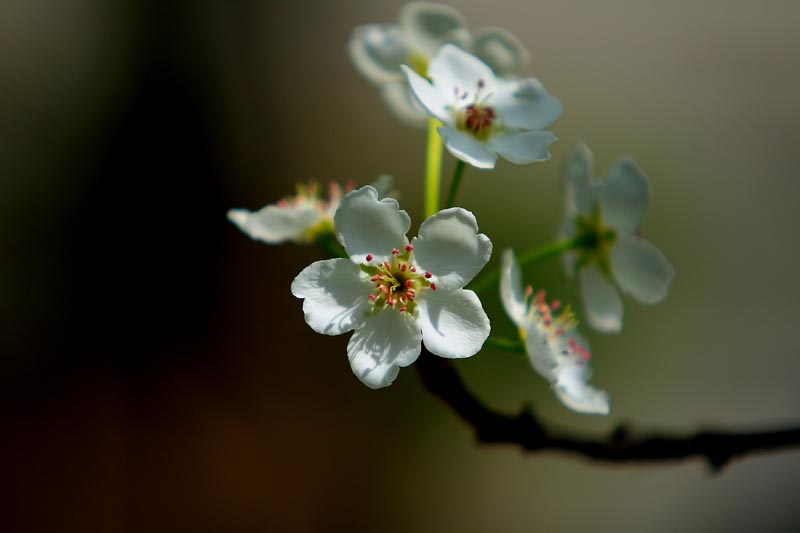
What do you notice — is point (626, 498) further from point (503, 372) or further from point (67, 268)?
point (67, 268)

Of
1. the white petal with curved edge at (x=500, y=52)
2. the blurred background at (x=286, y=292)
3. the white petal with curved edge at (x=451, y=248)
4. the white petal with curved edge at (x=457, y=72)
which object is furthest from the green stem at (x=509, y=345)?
the blurred background at (x=286, y=292)

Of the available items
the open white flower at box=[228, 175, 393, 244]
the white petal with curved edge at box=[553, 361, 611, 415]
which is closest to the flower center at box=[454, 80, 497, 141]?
the open white flower at box=[228, 175, 393, 244]

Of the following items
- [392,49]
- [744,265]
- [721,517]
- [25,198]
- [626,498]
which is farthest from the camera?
[25,198]

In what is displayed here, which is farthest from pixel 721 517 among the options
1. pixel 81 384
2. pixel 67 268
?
pixel 67 268

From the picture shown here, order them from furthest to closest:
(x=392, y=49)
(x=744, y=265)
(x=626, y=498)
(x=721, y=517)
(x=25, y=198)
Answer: (x=25, y=198) → (x=744, y=265) → (x=626, y=498) → (x=721, y=517) → (x=392, y=49)

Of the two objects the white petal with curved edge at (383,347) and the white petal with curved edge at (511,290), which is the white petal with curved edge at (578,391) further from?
the white petal with curved edge at (383,347)

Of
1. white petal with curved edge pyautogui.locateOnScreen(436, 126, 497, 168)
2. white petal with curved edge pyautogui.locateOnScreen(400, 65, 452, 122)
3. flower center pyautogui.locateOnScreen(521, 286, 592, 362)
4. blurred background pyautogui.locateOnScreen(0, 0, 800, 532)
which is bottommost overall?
blurred background pyautogui.locateOnScreen(0, 0, 800, 532)

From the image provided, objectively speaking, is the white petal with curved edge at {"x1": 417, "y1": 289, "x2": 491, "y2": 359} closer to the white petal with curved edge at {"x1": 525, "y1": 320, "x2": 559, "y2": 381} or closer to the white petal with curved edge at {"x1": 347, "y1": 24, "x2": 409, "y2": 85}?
the white petal with curved edge at {"x1": 525, "y1": 320, "x2": 559, "y2": 381}
